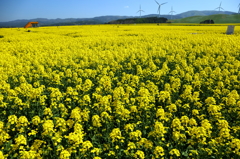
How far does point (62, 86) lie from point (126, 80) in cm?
381

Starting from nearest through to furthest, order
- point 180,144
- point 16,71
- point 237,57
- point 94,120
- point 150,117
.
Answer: point 180,144
point 94,120
point 150,117
point 16,71
point 237,57

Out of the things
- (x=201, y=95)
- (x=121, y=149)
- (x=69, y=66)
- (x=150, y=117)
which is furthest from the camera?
(x=69, y=66)

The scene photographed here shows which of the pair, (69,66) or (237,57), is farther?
(237,57)

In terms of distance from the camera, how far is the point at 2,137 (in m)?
5.51

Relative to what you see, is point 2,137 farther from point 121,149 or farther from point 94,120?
point 121,149

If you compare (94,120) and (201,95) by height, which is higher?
(94,120)

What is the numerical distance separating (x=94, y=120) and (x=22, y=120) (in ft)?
7.59

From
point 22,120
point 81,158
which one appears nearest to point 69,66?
point 22,120

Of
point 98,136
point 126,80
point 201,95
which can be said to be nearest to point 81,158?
point 98,136

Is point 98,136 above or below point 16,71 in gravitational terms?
below

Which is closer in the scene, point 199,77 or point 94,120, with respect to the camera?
point 94,120

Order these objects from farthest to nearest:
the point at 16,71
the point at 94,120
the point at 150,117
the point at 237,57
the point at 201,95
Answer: the point at 237,57 → the point at 16,71 → the point at 201,95 → the point at 150,117 → the point at 94,120

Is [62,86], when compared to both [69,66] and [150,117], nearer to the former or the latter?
[69,66]

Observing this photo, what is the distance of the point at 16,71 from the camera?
12.5m
